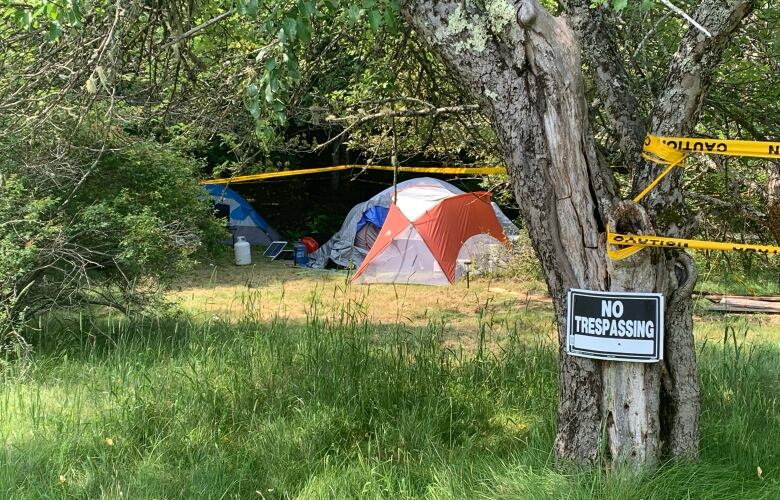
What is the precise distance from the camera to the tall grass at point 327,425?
8.87 feet

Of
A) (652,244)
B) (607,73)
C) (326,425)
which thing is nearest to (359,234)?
(326,425)

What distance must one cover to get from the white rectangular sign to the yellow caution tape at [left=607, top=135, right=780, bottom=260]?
167 mm

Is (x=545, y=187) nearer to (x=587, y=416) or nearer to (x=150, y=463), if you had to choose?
(x=587, y=416)

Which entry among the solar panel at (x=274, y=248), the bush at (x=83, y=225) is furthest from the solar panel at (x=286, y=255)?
the bush at (x=83, y=225)

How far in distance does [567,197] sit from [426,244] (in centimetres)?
927

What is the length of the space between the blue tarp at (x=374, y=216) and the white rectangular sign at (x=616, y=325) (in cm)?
1139

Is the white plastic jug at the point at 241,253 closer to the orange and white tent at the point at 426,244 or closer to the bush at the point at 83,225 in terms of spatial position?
the orange and white tent at the point at 426,244

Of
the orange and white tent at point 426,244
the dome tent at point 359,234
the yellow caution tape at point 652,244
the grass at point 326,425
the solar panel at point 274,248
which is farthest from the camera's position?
the solar panel at point 274,248

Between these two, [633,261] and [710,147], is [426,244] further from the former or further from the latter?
[710,147]

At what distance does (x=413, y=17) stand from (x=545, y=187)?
76cm

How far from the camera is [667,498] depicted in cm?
236

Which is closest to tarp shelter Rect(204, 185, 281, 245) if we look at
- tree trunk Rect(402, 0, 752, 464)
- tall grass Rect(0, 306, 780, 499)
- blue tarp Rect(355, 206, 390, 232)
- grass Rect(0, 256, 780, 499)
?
blue tarp Rect(355, 206, 390, 232)

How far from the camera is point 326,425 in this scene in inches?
130

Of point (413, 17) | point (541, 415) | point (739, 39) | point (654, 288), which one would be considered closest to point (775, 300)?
point (739, 39)
